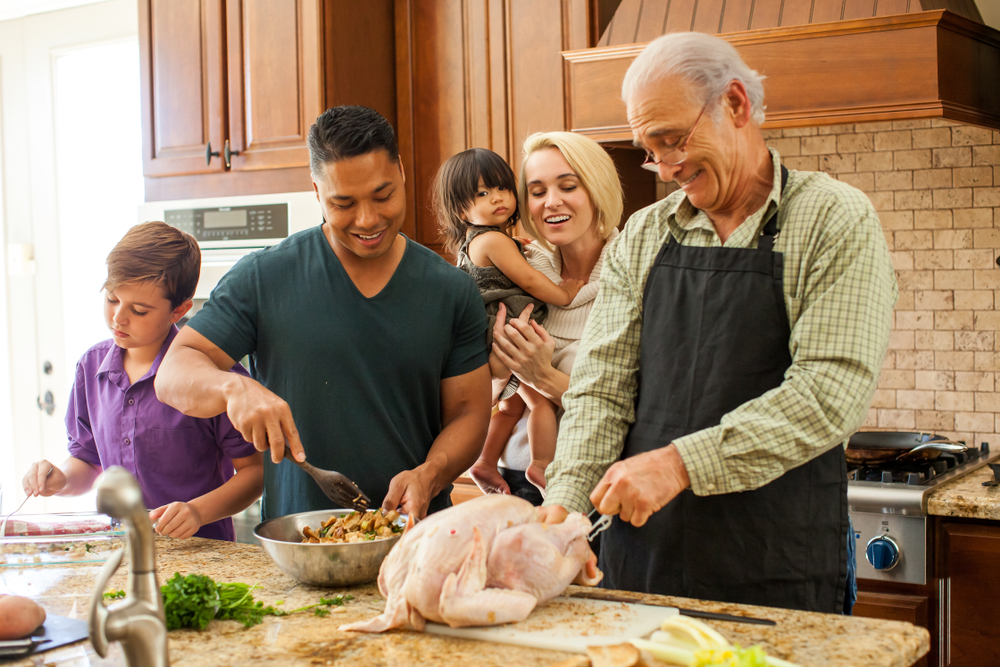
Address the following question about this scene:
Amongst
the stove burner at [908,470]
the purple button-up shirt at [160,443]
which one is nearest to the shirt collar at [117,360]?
the purple button-up shirt at [160,443]

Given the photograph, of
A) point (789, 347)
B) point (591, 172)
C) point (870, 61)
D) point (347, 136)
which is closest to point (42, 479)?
point (347, 136)

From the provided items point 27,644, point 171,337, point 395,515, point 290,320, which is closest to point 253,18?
point 171,337

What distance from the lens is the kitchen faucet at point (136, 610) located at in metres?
0.93

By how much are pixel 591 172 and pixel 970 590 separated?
1383 millimetres

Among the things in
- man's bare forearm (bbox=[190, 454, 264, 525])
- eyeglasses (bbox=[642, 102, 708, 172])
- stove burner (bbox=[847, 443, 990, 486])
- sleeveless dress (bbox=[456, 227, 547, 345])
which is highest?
eyeglasses (bbox=[642, 102, 708, 172])

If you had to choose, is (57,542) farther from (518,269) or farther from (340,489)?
(518,269)

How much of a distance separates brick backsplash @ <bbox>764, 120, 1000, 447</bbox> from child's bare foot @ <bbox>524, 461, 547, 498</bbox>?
4.37 ft

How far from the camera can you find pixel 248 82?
10.5ft

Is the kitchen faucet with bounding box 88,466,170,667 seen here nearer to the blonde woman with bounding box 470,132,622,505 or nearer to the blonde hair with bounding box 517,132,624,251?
the blonde woman with bounding box 470,132,622,505

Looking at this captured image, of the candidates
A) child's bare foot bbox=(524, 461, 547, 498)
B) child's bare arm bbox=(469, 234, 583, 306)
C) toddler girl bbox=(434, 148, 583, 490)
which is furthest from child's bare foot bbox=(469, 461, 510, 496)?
child's bare arm bbox=(469, 234, 583, 306)

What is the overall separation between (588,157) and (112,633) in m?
1.49

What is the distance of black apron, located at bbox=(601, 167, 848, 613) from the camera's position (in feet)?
4.78

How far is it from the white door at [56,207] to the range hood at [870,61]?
255 centimetres

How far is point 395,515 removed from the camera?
1.46 metres
